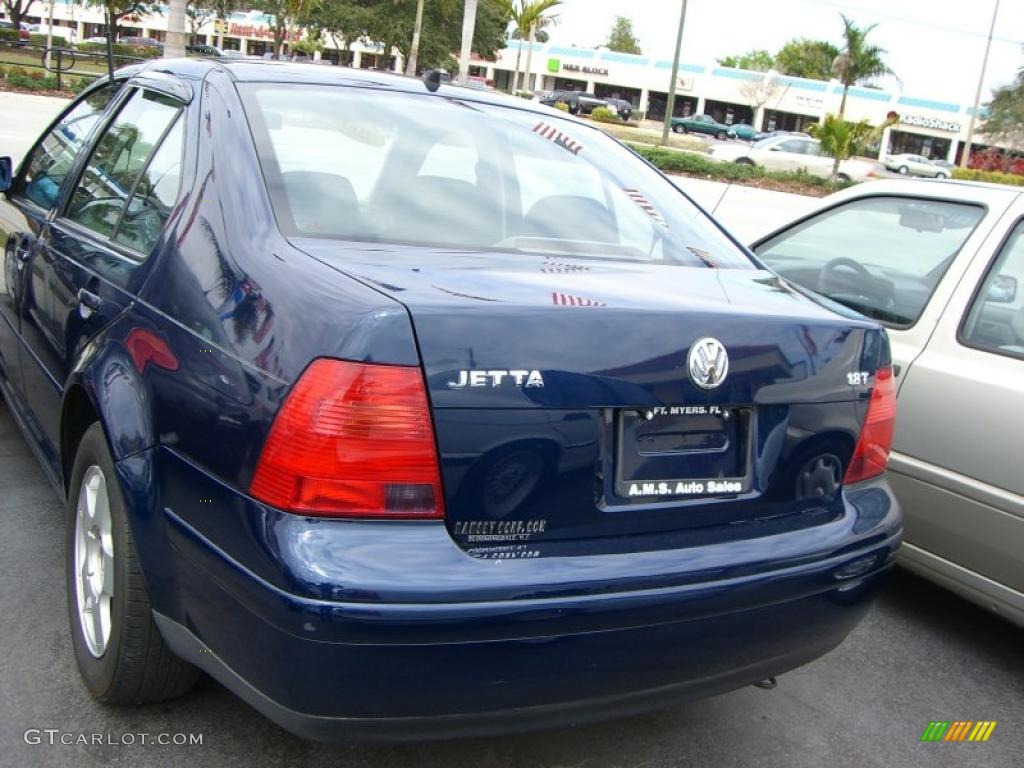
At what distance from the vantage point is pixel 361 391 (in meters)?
2.03

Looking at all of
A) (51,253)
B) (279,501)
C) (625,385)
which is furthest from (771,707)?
(51,253)

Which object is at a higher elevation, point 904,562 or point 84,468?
point 84,468

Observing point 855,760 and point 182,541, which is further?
point 855,760

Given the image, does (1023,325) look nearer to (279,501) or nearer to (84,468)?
(279,501)

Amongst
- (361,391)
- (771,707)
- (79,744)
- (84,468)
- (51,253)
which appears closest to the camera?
(361,391)

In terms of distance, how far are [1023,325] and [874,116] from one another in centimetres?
7087

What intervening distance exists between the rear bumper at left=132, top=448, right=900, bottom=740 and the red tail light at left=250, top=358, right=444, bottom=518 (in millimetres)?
55

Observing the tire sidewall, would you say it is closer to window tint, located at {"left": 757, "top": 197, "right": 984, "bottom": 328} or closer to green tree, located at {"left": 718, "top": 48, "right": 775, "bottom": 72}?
window tint, located at {"left": 757, "top": 197, "right": 984, "bottom": 328}

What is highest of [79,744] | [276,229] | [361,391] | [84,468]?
[276,229]

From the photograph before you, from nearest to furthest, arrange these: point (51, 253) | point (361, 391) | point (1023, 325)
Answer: point (361, 391) → point (51, 253) → point (1023, 325)

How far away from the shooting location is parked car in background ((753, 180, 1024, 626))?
11.6 ft

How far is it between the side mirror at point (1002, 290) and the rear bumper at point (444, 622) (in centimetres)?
188

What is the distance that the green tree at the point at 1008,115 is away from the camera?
49375 mm

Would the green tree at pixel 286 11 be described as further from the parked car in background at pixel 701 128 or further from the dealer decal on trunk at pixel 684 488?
the dealer decal on trunk at pixel 684 488
